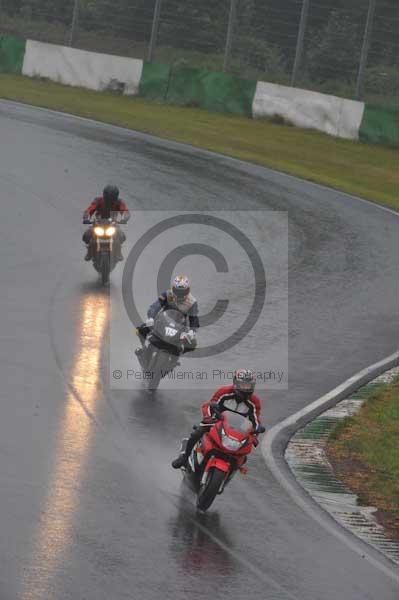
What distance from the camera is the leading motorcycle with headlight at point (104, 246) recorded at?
21.7 metres

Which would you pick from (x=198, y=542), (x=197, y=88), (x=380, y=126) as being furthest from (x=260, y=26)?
(x=198, y=542)

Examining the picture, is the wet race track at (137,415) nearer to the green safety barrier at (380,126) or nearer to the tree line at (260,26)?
the green safety barrier at (380,126)

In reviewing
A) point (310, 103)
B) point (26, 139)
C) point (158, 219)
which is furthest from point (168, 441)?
point (310, 103)

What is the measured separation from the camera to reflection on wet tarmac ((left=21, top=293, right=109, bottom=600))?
9.96 m

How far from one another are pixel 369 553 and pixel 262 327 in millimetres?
8680

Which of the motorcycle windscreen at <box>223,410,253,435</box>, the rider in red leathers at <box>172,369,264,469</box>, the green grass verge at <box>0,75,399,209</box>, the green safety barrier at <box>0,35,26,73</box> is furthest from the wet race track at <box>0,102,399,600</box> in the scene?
the green safety barrier at <box>0,35,26,73</box>

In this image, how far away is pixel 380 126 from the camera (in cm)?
4069

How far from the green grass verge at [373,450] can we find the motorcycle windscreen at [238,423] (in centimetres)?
197

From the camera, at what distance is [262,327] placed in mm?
20203

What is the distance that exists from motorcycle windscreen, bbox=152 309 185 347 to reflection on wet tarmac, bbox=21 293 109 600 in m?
1.15

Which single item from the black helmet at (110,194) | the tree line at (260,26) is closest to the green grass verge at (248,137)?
the tree line at (260,26)

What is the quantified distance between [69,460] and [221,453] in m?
1.83

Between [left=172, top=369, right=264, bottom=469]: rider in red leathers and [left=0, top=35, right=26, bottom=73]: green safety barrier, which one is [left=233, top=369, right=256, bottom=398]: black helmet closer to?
[left=172, top=369, right=264, bottom=469]: rider in red leathers

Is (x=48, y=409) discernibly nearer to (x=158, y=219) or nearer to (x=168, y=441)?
(x=168, y=441)
